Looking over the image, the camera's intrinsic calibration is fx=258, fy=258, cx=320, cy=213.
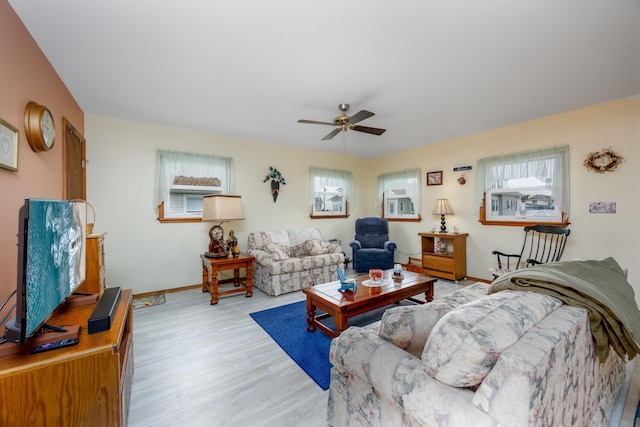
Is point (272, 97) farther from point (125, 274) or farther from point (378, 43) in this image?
point (125, 274)

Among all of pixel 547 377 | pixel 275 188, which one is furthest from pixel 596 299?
pixel 275 188

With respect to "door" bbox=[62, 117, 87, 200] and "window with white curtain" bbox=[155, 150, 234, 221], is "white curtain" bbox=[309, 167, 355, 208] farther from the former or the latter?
"door" bbox=[62, 117, 87, 200]

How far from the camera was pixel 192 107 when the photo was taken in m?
3.06

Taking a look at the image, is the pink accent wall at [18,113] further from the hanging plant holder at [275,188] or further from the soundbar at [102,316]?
the hanging plant holder at [275,188]

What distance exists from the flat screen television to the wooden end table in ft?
6.12

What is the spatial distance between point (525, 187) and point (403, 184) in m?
2.05

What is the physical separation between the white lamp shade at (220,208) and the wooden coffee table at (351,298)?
1.56 meters

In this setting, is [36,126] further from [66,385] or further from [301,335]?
[301,335]

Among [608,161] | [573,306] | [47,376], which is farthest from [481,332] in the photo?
[608,161]

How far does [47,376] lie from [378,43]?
2594 mm

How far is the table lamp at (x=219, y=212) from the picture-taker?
3.39 m

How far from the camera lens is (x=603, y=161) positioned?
3.04 m

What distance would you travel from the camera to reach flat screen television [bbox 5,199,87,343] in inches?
36.5

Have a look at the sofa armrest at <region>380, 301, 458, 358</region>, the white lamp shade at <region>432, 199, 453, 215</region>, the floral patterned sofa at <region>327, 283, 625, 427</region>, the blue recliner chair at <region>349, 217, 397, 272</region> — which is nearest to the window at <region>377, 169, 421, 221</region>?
the blue recliner chair at <region>349, 217, 397, 272</region>
